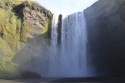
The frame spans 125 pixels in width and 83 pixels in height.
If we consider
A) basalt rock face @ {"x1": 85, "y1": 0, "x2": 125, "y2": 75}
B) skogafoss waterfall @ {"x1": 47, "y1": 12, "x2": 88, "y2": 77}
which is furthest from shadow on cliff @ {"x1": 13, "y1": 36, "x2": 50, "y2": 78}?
basalt rock face @ {"x1": 85, "y1": 0, "x2": 125, "y2": 75}

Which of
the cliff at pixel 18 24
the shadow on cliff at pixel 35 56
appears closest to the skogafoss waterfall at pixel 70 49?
the shadow on cliff at pixel 35 56

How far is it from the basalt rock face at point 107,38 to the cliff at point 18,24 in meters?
12.6

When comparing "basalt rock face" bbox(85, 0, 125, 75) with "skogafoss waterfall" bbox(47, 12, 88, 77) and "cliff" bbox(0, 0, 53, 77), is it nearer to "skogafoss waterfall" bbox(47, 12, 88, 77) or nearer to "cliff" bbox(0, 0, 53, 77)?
"skogafoss waterfall" bbox(47, 12, 88, 77)

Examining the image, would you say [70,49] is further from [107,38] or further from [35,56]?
[107,38]

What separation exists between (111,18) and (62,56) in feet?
50.5

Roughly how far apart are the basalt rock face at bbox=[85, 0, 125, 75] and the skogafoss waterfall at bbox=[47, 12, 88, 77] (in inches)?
78.2

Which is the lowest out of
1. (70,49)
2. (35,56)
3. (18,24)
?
(35,56)

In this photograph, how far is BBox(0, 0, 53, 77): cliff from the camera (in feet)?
204

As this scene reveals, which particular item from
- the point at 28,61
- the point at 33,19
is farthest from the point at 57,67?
the point at 33,19

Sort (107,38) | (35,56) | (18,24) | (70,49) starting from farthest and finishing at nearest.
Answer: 1. (18,24)
2. (70,49)
3. (35,56)
4. (107,38)

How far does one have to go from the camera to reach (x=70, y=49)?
217 ft

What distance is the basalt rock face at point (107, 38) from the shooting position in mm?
57312

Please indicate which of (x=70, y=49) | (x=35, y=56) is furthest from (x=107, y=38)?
(x=35, y=56)

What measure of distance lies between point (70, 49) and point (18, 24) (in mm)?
13452
